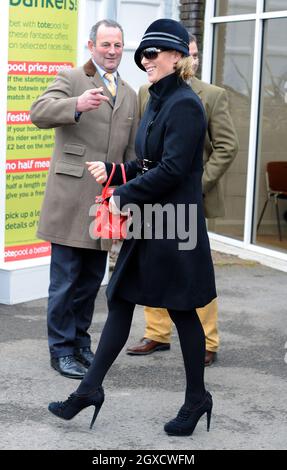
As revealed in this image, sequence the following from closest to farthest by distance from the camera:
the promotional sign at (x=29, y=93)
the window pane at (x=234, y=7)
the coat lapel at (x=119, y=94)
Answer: the coat lapel at (x=119, y=94) < the promotional sign at (x=29, y=93) < the window pane at (x=234, y=7)

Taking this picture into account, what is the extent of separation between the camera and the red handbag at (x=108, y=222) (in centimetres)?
455

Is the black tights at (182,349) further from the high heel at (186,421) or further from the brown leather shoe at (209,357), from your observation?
the brown leather shoe at (209,357)

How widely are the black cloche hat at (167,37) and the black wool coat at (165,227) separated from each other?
0.45 ft

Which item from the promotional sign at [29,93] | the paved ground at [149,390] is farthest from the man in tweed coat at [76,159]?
the promotional sign at [29,93]

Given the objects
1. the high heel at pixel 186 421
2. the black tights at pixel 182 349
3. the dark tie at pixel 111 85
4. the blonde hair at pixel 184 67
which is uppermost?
the blonde hair at pixel 184 67

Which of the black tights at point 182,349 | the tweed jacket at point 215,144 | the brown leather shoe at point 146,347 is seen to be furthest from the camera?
the brown leather shoe at point 146,347

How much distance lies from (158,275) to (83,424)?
82cm

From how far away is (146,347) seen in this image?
5.99m

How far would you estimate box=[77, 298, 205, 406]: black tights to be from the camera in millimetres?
4535

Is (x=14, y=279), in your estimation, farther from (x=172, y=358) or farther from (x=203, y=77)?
(x=203, y=77)

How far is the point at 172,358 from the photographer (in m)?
5.92

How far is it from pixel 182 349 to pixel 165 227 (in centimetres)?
57

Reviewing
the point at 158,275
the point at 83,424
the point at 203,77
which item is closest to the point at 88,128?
the point at 158,275

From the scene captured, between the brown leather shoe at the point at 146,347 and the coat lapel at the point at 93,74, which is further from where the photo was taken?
the brown leather shoe at the point at 146,347
